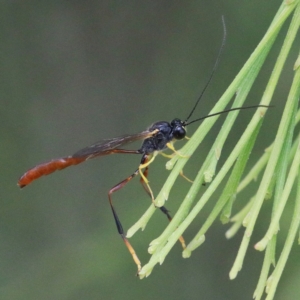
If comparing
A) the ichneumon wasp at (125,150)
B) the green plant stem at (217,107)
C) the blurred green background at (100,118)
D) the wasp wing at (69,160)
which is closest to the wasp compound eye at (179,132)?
the ichneumon wasp at (125,150)

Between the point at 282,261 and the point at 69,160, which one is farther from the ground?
the point at 69,160

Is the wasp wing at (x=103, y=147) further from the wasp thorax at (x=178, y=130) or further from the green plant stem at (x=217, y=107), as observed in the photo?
the green plant stem at (x=217, y=107)

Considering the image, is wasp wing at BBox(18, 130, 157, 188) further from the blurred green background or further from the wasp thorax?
the blurred green background

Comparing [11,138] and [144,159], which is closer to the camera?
[144,159]

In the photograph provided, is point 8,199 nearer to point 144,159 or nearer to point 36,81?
point 36,81

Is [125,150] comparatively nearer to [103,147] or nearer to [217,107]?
[103,147]

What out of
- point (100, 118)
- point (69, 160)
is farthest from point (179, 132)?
point (100, 118)

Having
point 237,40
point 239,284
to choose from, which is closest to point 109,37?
point 237,40

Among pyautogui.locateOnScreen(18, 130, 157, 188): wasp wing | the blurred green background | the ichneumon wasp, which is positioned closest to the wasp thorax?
the ichneumon wasp
